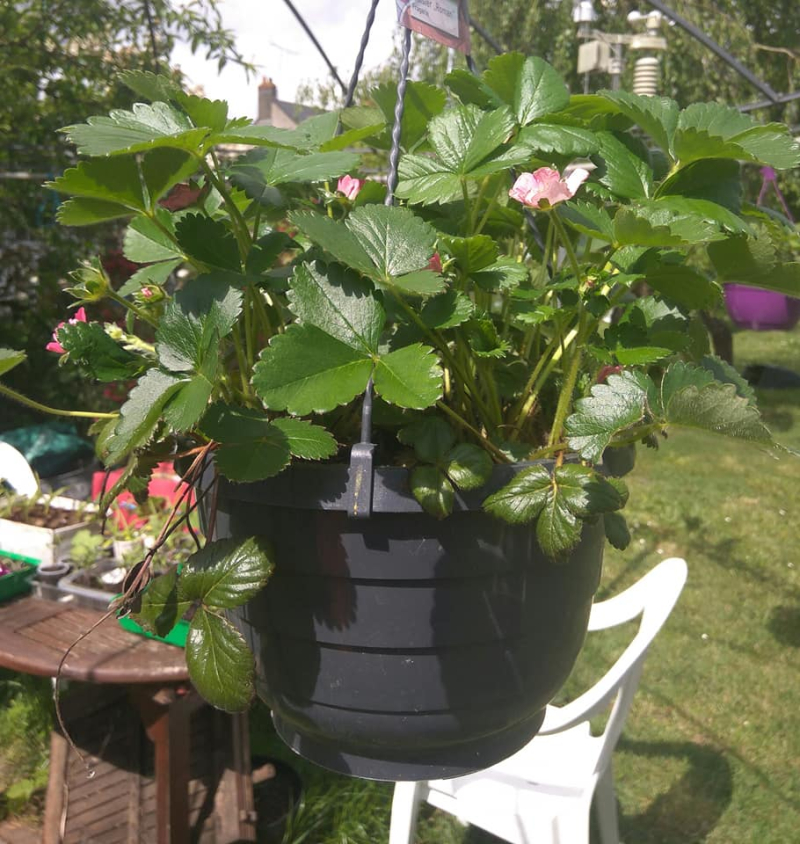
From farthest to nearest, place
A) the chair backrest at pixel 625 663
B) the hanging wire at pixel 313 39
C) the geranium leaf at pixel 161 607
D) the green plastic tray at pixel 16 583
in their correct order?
the green plastic tray at pixel 16 583 < the chair backrest at pixel 625 663 < the hanging wire at pixel 313 39 < the geranium leaf at pixel 161 607

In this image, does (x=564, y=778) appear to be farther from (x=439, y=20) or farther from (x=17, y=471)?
(x=439, y=20)

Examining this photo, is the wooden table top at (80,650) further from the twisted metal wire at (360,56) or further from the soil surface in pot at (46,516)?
the twisted metal wire at (360,56)

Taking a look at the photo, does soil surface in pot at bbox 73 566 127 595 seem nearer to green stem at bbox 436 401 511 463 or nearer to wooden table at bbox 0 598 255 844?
wooden table at bbox 0 598 255 844

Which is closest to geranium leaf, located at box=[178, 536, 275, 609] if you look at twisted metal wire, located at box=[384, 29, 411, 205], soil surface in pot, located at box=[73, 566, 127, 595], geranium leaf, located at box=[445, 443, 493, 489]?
geranium leaf, located at box=[445, 443, 493, 489]

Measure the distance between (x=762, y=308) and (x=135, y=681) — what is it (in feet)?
10.1

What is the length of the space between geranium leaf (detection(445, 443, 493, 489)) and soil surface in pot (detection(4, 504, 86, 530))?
71.9 inches

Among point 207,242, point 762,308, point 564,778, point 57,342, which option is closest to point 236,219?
point 207,242

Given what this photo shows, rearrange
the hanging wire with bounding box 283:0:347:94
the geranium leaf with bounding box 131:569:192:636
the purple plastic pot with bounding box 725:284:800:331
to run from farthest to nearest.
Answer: the purple plastic pot with bounding box 725:284:800:331 < the hanging wire with bounding box 283:0:347:94 < the geranium leaf with bounding box 131:569:192:636

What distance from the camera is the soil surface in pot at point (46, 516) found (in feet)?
7.06

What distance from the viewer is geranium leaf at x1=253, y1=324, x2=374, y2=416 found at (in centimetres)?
48

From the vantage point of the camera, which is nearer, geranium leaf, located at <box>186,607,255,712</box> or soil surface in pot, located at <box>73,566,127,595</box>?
geranium leaf, located at <box>186,607,255,712</box>

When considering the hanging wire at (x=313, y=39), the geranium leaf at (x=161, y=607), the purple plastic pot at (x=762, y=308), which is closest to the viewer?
the geranium leaf at (x=161, y=607)

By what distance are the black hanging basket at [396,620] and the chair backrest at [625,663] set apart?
798 mm

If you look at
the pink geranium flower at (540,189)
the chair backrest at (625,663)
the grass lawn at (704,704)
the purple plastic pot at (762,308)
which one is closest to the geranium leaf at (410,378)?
the pink geranium flower at (540,189)
